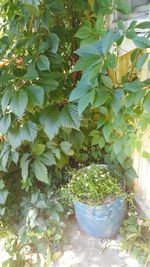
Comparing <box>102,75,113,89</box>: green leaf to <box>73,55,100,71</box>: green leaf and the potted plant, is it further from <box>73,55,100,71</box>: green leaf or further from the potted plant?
the potted plant

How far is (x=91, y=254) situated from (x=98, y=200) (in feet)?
1.07

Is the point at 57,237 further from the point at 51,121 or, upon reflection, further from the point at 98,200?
the point at 51,121

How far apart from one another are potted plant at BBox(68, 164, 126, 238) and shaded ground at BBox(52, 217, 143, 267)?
60 mm

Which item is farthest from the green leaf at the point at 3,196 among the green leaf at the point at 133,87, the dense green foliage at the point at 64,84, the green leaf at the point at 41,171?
the green leaf at the point at 133,87

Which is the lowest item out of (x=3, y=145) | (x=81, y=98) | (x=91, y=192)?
(x=91, y=192)

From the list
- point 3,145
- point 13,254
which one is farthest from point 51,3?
point 13,254

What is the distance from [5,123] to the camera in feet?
3.88

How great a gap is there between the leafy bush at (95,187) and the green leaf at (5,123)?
55 centimetres

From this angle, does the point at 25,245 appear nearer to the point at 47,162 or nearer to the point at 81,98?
the point at 47,162

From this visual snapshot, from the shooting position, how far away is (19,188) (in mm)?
1882

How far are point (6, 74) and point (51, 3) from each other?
0.35 metres

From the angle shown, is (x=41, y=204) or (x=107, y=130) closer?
(x=107, y=130)

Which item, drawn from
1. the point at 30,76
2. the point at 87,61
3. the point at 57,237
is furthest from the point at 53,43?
the point at 57,237

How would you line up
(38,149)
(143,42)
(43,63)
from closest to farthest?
(143,42), (43,63), (38,149)
